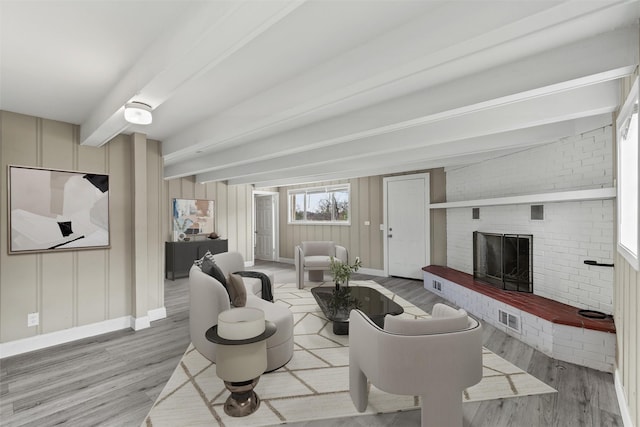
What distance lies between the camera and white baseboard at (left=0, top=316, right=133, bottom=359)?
3.00 meters

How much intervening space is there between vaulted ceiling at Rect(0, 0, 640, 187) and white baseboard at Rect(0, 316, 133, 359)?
7.11ft

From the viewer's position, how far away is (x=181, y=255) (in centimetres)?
634

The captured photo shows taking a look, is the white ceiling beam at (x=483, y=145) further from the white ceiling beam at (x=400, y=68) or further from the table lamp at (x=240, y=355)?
the table lamp at (x=240, y=355)

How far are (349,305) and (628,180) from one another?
2640 millimetres

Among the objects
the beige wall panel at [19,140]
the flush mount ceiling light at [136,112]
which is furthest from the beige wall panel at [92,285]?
the flush mount ceiling light at [136,112]

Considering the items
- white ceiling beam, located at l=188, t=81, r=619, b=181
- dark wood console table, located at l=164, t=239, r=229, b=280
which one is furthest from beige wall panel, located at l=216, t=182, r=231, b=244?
white ceiling beam, located at l=188, t=81, r=619, b=181

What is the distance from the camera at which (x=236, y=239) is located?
7.84 meters

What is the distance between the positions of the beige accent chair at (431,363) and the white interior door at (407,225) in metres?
4.24

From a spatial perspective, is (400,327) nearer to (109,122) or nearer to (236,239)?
(109,122)

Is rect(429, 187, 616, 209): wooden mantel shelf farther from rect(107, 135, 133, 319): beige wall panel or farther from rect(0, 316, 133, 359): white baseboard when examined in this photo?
rect(0, 316, 133, 359): white baseboard

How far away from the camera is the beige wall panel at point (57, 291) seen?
3.20 metres

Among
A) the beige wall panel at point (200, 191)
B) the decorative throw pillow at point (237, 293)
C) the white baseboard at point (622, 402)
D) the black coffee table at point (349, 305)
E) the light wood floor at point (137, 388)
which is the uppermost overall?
the beige wall panel at point (200, 191)

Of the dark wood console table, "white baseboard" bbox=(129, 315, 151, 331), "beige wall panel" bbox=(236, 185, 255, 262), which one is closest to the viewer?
"white baseboard" bbox=(129, 315, 151, 331)

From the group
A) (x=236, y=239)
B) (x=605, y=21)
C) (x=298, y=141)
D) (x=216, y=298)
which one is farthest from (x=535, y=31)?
→ (x=236, y=239)
